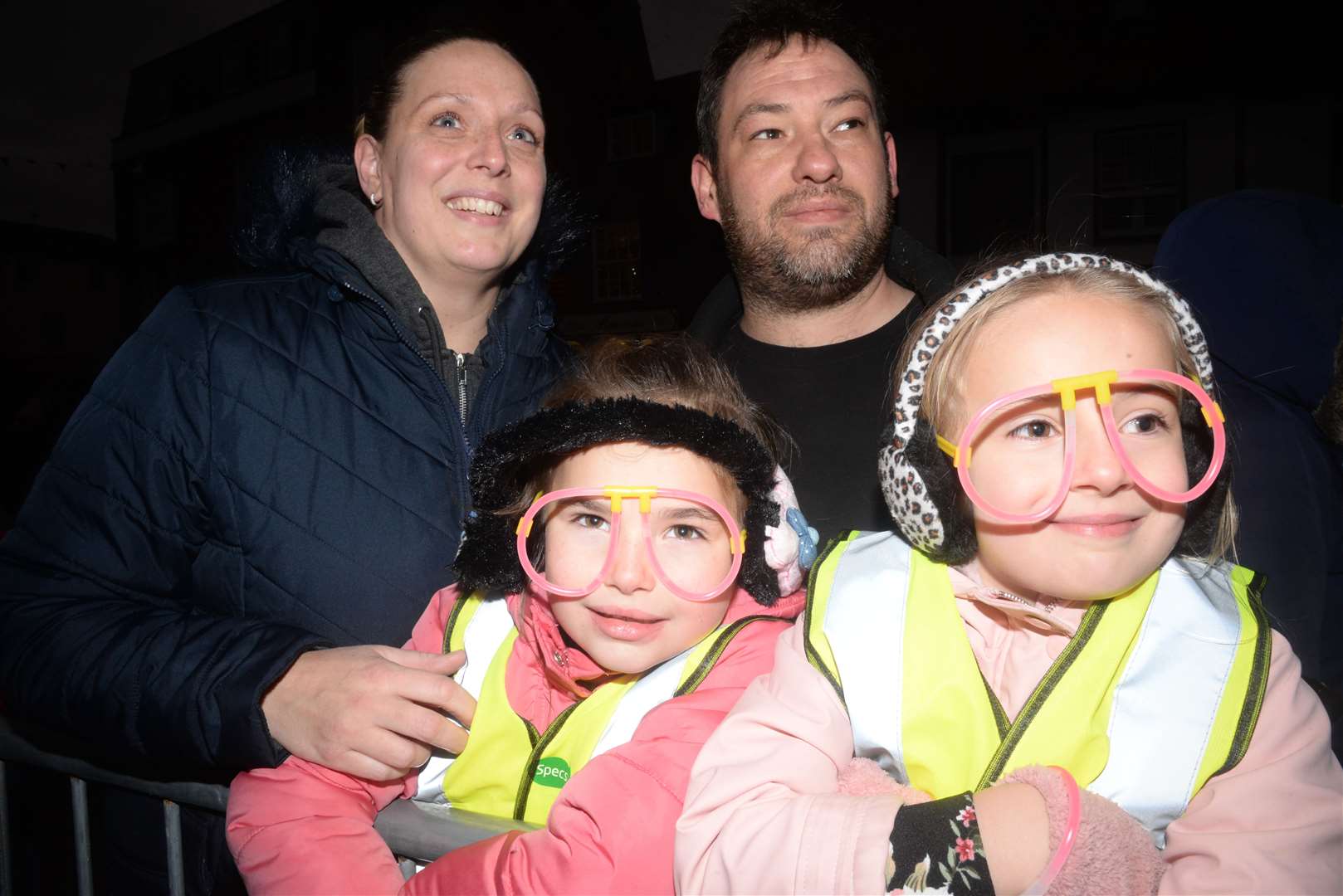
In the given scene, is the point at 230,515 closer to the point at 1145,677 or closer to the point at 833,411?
the point at 833,411

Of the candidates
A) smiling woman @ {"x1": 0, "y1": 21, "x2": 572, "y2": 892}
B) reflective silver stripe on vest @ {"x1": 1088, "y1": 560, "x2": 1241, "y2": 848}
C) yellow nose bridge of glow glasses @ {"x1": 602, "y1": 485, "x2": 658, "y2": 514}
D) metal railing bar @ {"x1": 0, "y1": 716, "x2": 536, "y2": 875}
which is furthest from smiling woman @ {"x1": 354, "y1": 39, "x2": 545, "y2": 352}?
reflective silver stripe on vest @ {"x1": 1088, "y1": 560, "x2": 1241, "y2": 848}

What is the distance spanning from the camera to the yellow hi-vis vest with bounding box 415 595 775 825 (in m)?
1.73

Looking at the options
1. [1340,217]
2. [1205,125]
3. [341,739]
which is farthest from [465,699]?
[1205,125]

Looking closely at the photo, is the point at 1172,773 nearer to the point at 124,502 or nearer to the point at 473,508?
the point at 473,508

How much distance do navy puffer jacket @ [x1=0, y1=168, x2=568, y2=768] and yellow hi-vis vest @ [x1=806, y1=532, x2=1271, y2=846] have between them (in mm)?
1117

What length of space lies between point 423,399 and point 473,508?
343mm

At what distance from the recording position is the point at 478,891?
1.48m

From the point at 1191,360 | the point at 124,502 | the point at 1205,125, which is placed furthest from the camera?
the point at 1205,125

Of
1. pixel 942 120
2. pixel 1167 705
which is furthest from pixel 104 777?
pixel 942 120

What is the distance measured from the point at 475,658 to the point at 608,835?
1.96ft

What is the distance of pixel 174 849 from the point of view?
198cm

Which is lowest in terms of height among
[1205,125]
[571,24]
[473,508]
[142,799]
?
[142,799]

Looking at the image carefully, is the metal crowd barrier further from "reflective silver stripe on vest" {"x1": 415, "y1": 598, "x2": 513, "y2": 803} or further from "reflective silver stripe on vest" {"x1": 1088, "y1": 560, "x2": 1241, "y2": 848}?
"reflective silver stripe on vest" {"x1": 1088, "y1": 560, "x2": 1241, "y2": 848}

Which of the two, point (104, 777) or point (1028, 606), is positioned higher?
point (1028, 606)
